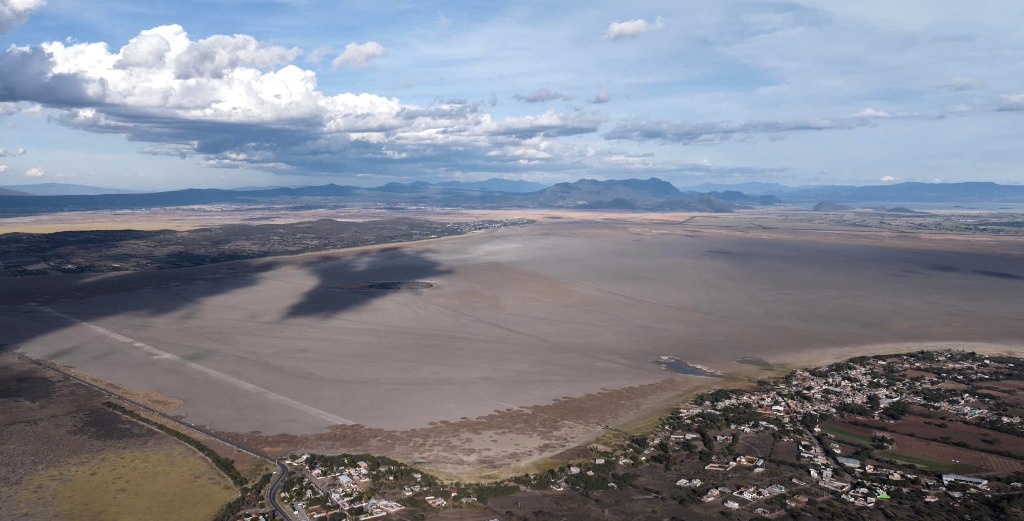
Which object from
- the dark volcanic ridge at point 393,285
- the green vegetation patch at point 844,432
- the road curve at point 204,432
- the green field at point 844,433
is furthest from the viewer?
the dark volcanic ridge at point 393,285

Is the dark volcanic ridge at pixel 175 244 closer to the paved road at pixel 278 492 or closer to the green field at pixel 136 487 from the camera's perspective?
the green field at pixel 136 487

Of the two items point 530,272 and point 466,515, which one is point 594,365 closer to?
point 466,515

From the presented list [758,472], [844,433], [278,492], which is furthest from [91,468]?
[844,433]

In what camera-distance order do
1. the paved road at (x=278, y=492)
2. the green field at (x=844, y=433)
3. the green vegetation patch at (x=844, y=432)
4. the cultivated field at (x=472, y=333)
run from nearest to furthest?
the paved road at (x=278, y=492)
the green field at (x=844, y=433)
the green vegetation patch at (x=844, y=432)
the cultivated field at (x=472, y=333)

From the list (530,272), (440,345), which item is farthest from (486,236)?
(440,345)

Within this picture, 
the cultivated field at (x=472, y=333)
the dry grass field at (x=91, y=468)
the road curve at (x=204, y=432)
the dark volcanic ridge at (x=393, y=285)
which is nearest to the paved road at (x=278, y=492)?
the road curve at (x=204, y=432)

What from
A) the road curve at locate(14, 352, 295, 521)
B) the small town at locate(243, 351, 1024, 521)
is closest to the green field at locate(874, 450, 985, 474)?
the small town at locate(243, 351, 1024, 521)

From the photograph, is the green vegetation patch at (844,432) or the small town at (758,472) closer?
the small town at (758,472)

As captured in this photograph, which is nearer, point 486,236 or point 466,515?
point 466,515
